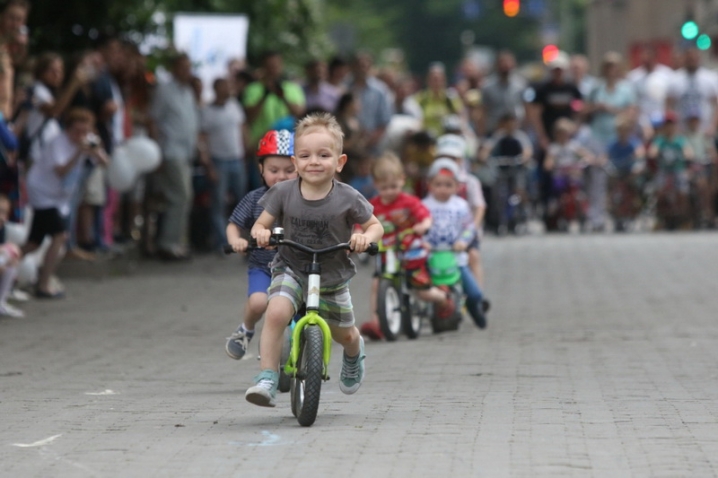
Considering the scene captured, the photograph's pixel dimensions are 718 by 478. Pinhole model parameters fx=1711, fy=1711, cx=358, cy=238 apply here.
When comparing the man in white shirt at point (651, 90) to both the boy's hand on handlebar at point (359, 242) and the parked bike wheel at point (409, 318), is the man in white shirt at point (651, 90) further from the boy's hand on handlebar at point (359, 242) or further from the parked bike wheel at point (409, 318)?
the boy's hand on handlebar at point (359, 242)

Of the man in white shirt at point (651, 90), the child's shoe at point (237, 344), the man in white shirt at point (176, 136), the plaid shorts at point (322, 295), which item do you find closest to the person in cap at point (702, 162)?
the man in white shirt at point (651, 90)

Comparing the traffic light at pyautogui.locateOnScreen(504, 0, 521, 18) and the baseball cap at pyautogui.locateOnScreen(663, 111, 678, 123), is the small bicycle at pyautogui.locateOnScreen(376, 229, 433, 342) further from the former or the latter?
the traffic light at pyautogui.locateOnScreen(504, 0, 521, 18)

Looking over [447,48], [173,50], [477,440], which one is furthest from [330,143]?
[447,48]

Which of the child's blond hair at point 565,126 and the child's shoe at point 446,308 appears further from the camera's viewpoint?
the child's blond hair at point 565,126

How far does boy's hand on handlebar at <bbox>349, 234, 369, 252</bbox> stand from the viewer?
768 centimetres

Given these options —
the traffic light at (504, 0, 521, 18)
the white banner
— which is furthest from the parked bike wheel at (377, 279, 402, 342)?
the traffic light at (504, 0, 521, 18)

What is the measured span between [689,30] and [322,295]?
70.9 ft

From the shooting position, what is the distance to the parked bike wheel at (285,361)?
8.77 m

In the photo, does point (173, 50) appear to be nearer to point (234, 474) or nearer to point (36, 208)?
point (36, 208)

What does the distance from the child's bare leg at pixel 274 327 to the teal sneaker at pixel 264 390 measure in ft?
0.14

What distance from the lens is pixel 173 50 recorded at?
20500 millimetres

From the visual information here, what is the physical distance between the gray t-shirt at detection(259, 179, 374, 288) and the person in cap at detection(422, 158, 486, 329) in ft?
16.3

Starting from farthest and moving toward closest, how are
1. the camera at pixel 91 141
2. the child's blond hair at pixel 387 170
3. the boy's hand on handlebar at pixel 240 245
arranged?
the camera at pixel 91 141, the child's blond hair at pixel 387 170, the boy's hand on handlebar at pixel 240 245

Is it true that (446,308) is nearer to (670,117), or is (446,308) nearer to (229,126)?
(229,126)
